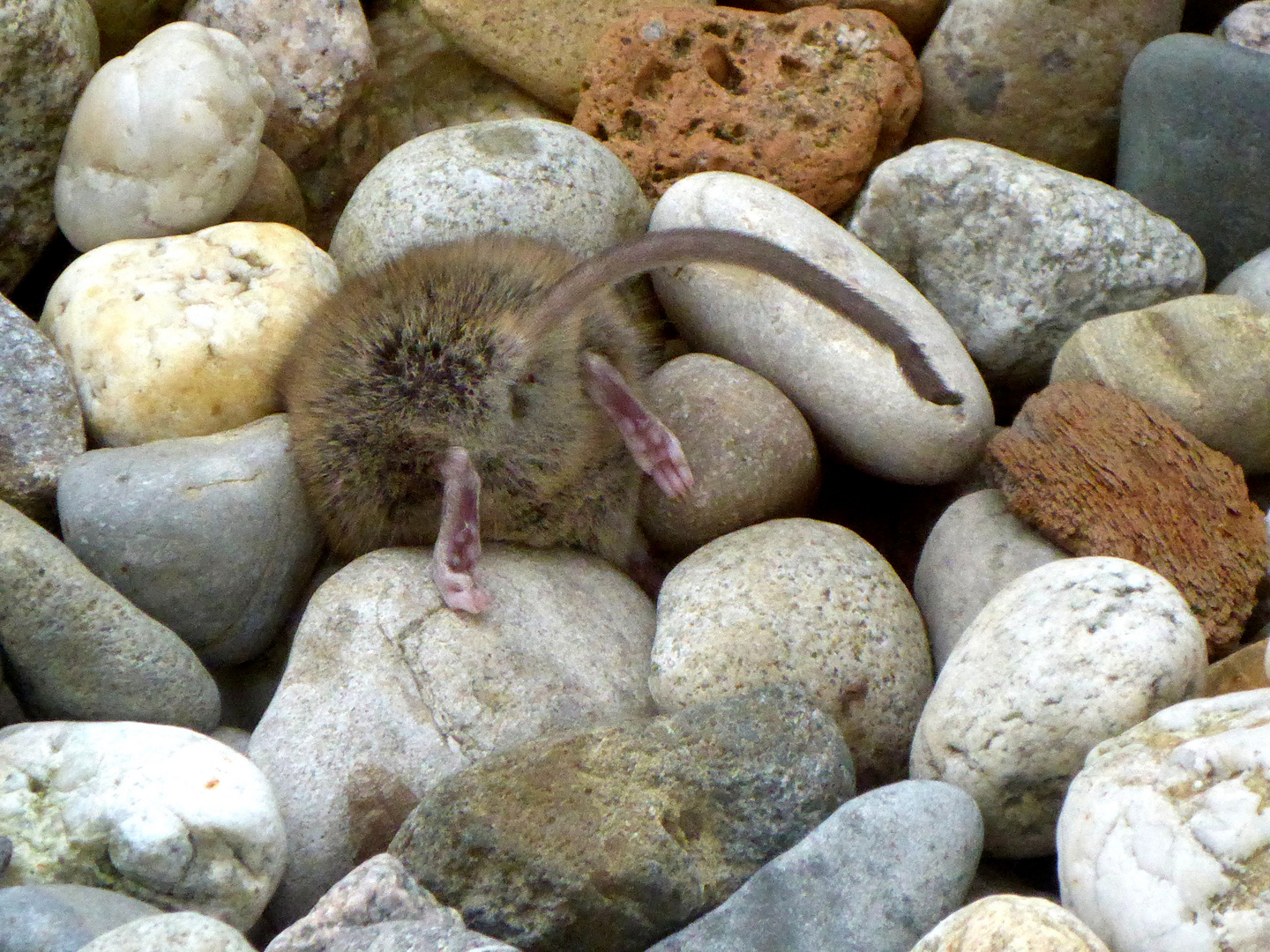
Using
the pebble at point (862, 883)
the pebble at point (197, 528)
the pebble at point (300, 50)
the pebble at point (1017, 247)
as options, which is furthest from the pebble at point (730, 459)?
the pebble at point (300, 50)

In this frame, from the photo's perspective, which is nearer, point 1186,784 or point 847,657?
point 1186,784

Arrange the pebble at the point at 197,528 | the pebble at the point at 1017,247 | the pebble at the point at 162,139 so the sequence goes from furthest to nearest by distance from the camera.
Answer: the pebble at the point at 1017,247, the pebble at the point at 162,139, the pebble at the point at 197,528

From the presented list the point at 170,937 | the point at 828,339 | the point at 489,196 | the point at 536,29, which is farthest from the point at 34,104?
the point at 170,937

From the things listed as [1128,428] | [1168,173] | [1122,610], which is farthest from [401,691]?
[1168,173]

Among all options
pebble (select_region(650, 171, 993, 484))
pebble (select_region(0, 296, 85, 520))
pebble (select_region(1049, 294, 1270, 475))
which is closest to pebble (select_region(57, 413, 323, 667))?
pebble (select_region(0, 296, 85, 520))

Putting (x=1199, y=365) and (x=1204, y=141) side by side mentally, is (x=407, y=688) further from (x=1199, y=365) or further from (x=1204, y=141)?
(x=1204, y=141)

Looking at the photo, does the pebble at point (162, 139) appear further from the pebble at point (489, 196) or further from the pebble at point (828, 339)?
the pebble at point (828, 339)

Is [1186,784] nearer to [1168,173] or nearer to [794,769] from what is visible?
[794,769]
